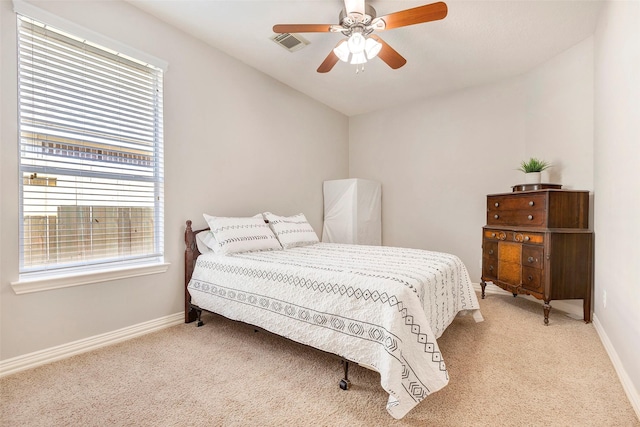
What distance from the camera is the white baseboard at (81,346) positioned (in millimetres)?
1783

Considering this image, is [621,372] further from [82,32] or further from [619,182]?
[82,32]

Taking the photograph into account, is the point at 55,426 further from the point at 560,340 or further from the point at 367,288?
the point at 560,340

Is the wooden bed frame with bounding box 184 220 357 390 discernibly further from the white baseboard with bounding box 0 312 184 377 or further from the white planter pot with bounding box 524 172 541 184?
the white planter pot with bounding box 524 172 541 184

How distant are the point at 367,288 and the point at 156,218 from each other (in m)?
1.95

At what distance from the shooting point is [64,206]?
201cm

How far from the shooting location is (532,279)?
2689 millimetres

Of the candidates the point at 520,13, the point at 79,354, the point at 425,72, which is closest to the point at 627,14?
the point at 520,13

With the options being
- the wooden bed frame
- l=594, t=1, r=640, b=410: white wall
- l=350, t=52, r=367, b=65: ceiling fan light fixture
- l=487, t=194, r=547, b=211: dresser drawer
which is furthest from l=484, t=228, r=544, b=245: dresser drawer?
the wooden bed frame

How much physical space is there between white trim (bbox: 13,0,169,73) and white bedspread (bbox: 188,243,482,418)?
5.67ft

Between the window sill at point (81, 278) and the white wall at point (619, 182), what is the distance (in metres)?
3.18

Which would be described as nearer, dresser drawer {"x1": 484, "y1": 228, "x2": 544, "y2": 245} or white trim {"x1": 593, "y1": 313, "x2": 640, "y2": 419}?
white trim {"x1": 593, "y1": 313, "x2": 640, "y2": 419}

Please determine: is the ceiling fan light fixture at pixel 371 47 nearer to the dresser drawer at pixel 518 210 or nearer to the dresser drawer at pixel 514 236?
the dresser drawer at pixel 518 210

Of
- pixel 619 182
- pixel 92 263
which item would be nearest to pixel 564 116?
pixel 619 182

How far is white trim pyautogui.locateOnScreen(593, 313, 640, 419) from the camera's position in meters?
1.46
